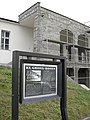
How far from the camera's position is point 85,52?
17.1 metres

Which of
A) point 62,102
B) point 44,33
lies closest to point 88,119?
point 62,102

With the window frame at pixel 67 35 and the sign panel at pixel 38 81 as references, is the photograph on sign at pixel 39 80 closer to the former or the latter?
the sign panel at pixel 38 81

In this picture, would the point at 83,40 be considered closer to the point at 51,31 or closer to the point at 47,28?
the point at 51,31

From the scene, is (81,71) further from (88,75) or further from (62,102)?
(62,102)

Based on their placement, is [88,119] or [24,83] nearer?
[24,83]

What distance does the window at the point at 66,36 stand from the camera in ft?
46.0

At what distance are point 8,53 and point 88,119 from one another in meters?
9.00

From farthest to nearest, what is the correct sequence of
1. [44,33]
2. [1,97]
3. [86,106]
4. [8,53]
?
[8,53] → [44,33] → [86,106] → [1,97]

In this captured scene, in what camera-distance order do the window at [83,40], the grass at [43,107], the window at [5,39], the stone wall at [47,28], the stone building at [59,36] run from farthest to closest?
1. the window at [83,40]
2. the window at [5,39]
3. the stone building at [59,36]
4. the stone wall at [47,28]
5. the grass at [43,107]

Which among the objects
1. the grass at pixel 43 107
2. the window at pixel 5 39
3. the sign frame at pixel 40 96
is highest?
the window at pixel 5 39

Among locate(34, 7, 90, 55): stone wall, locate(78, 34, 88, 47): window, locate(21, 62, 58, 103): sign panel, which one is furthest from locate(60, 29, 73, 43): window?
locate(21, 62, 58, 103): sign panel

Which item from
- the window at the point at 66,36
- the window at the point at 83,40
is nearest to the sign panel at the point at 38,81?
the window at the point at 66,36

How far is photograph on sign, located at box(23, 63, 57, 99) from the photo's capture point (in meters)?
3.11

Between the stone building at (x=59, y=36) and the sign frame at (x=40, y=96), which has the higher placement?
the stone building at (x=59, y=36)
